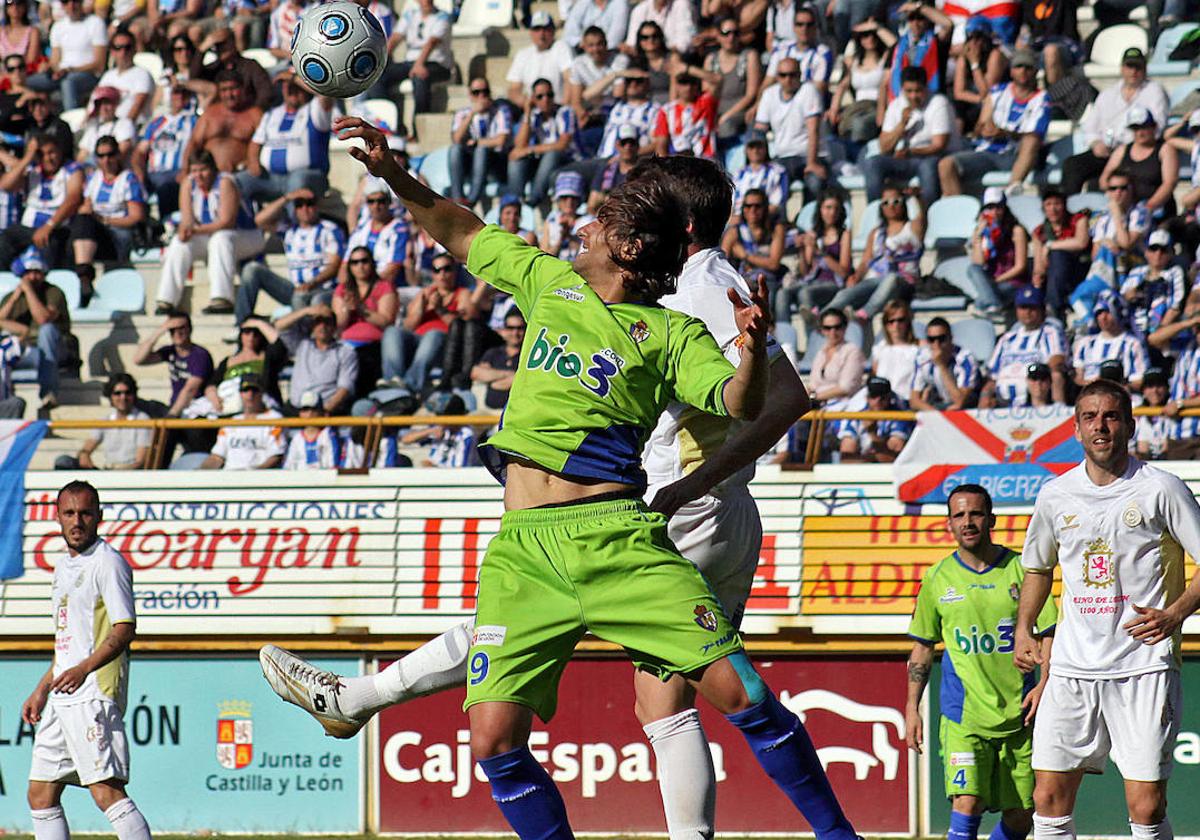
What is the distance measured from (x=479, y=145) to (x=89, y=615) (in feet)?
27.2

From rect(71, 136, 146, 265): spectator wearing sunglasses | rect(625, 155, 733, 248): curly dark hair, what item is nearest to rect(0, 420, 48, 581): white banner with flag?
rect(71, 136, 146, 265): spectator wearing sunglasses

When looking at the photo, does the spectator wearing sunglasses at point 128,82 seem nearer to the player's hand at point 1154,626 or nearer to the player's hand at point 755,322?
the player's hand at point 1154,626

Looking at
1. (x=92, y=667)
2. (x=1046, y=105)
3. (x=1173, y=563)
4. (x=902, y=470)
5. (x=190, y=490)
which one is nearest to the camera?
(x=1173, y=563)

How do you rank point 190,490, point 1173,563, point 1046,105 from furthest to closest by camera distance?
point 1046,105
point 190,490
point 1173,563

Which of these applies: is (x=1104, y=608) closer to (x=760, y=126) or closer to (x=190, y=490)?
(x=190, y=490)

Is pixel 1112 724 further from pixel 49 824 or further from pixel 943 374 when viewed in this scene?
→ pixel 943 374

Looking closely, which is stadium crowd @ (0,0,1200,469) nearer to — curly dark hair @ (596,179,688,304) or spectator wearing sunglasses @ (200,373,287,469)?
spectator wearing sunglasses @ (200,373,287,469)

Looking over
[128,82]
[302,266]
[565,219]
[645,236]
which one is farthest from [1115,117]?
[645,236]

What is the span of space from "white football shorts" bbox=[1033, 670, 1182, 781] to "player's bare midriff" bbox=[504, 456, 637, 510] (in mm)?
2975

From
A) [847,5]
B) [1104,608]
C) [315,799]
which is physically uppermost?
[847,5]

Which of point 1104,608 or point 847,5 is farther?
point 847,5

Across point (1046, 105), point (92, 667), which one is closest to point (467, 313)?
point (1046, 105)

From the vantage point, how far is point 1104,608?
7520mm

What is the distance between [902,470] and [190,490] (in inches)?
180
